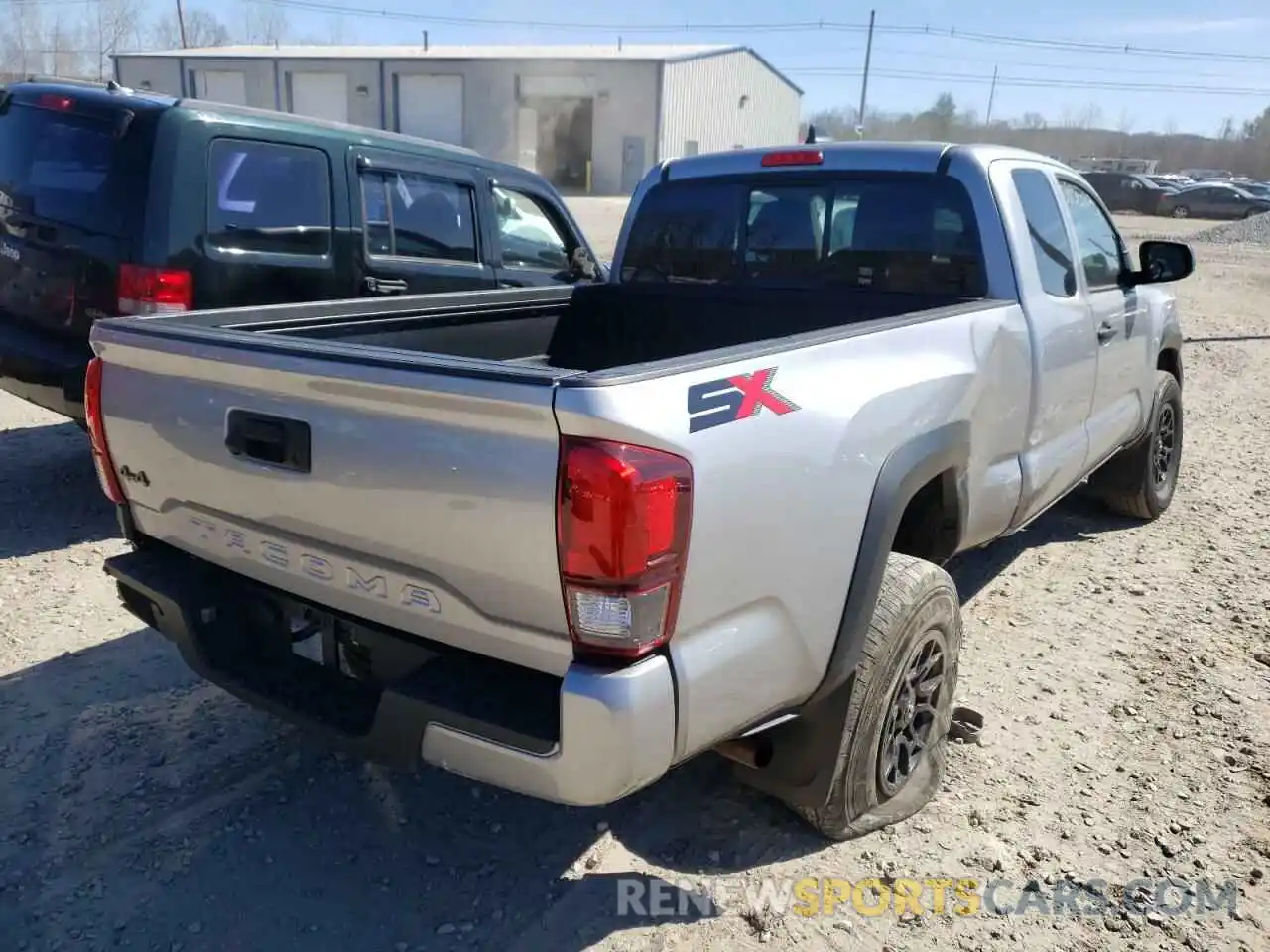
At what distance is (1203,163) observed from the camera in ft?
284

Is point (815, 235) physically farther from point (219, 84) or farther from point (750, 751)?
point (219, 84)

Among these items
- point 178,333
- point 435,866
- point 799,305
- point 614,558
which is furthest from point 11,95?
point 614,558

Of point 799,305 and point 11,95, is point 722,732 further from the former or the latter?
point 11,95

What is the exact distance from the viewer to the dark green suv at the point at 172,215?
4688 millimetres

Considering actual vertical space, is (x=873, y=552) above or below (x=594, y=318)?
below

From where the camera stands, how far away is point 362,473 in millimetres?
2211

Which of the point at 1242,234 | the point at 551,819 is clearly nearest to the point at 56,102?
the point at 551,819

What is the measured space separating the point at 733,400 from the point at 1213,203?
44985 millimetres

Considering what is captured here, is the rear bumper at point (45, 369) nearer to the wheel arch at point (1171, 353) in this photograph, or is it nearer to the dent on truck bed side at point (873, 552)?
the dent on truck bed side at point (873, 552)

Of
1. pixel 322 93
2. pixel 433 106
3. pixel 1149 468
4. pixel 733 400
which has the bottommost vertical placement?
pixel 1149 468

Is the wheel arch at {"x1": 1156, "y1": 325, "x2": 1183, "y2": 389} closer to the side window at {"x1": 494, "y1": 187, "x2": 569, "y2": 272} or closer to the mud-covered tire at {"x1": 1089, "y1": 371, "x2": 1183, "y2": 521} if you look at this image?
the mud-covered tire at {"x1": 1089, "y1": 371, "x2": 1183, "y2": 521}

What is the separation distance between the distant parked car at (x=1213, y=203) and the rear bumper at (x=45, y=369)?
143ft

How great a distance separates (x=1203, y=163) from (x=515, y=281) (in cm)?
9718

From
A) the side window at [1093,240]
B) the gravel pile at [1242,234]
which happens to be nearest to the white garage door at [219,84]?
the gravel pile at [1242,234]
